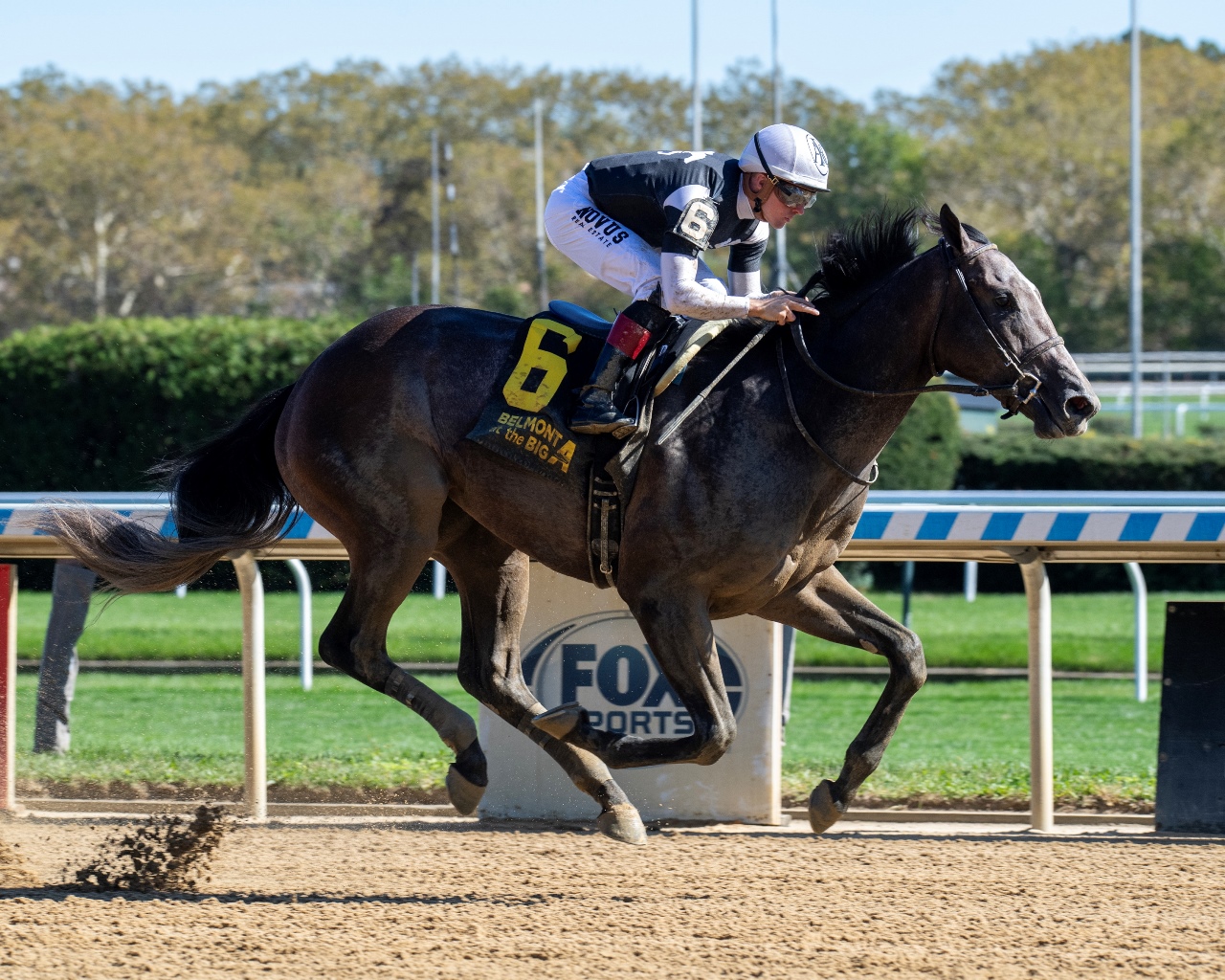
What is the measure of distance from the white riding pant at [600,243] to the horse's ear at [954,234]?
2.13 feet

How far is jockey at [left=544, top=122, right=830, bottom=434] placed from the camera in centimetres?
418

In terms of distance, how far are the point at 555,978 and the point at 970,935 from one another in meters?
1.08

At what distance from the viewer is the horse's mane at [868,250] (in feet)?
14.6

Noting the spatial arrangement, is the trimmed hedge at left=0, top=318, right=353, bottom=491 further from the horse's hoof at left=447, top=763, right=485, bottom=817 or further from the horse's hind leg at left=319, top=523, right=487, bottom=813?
the horse's hoof at left=447, top=763, right=485, bottom=817

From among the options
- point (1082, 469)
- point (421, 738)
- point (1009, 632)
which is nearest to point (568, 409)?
point (421, 738)

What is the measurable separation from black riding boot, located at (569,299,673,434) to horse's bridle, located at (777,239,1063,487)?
1.33 feet

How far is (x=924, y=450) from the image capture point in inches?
560

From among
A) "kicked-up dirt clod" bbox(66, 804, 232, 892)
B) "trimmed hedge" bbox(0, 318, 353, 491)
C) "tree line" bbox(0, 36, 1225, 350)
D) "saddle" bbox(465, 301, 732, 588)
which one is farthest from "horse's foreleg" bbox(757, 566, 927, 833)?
"tree line" bbox(0, 36, 1225, 350)

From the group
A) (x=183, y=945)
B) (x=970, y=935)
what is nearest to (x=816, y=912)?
(x=970, y=935)

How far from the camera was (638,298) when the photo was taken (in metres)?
4.38

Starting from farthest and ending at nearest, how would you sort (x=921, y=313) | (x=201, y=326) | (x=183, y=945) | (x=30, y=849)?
(x=201, y=326) → (x=30, y=849) → (x=921, y=313) → (x=183, y=945)

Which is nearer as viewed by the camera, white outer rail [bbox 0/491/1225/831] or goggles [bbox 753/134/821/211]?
goggles [bbox 753/134/821/211]

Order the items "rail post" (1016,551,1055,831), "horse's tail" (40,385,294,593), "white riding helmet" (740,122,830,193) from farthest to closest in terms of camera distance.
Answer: "rail post" (1016,551,1055,831) → "horse's tail" (40,385,294,593) → "white riding helmet" (740,122,830,193)

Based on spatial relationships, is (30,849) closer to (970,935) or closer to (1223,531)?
(970,935)
